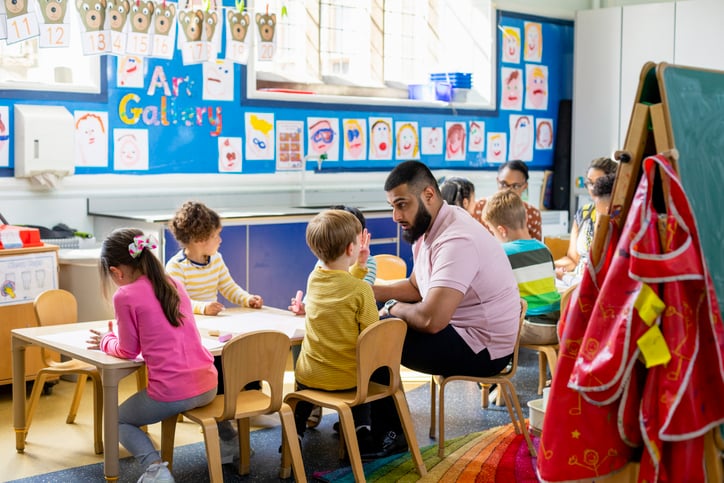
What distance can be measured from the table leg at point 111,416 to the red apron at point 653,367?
1.56 meters

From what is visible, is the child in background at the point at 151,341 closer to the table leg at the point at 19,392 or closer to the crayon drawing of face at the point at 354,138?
the table leg at the point at 19,392

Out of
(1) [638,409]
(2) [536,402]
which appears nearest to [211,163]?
(2) [536,402]

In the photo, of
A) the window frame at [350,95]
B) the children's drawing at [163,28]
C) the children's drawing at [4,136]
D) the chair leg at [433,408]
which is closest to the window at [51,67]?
the children's drawing at [4,136]

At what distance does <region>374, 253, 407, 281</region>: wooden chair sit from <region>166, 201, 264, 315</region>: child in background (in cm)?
89

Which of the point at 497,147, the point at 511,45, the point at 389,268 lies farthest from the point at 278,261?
the point at 511,45

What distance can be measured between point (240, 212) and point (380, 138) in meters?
1.70

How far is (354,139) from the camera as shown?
6902 millimetres

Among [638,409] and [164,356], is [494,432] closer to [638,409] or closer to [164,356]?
[164,356]

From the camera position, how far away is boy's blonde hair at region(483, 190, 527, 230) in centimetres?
435

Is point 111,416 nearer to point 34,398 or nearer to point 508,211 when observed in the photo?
point 34,398

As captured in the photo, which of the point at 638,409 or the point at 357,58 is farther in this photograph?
the point at 357,58

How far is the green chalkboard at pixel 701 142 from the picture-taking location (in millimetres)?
2119

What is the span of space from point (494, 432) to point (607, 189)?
1.43 meters

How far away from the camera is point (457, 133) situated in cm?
759
